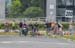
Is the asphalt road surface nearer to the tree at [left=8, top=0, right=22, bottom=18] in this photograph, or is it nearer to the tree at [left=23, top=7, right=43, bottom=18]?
the tree at [left=23, top=7, right=43, bottom=18]

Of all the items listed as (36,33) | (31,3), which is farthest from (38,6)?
(36,33)

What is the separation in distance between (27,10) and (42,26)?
11284mm

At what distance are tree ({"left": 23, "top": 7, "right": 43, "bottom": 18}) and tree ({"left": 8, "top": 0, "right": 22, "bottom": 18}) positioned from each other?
1.13m

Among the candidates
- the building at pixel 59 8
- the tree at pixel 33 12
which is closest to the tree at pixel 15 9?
the tree at pixel 33 12

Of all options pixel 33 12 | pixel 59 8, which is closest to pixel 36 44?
pixel 33 12

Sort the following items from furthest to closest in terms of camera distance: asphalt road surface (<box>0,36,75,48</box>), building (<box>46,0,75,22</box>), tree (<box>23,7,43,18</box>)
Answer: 1. building (<box>46,0,75,22</box>)
2. tree (<box>23,7,43,18</box>)
3. asphalt road surface (<box>0,36,75,48</box>)

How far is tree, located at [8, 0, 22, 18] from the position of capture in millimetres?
49062

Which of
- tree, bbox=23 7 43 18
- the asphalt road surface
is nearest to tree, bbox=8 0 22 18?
tree, bbox=23 7 43 18

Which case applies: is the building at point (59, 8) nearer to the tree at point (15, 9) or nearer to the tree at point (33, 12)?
the tree at point (33, 12)

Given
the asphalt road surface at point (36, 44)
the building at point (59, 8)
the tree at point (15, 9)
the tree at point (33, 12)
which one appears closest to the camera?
the asphalt road surface at point (36, 44)

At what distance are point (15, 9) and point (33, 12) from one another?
10.1ft

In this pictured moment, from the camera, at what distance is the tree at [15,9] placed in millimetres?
49062

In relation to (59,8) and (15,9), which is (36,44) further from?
(59,8)

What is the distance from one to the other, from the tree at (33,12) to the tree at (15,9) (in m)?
1.13
